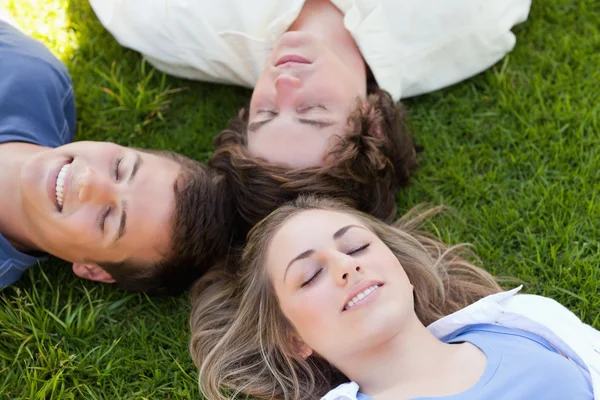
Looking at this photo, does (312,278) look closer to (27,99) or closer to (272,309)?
(272,309)

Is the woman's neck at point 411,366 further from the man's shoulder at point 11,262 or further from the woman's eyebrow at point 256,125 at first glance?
the man's shoulder at point 11,262

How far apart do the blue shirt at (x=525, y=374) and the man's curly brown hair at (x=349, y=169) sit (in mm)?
948

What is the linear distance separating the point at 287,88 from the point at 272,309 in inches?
41.5

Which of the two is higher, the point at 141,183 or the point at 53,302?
the point at 141,183

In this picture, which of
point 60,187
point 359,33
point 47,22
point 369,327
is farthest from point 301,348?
point 47,22

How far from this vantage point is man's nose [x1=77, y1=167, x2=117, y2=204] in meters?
2.77

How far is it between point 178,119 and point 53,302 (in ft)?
4.24

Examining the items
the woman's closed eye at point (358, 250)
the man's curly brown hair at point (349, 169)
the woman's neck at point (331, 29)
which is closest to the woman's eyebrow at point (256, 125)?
the man's curly brown hair at point (349, 169)

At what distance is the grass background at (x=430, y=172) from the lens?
313cm

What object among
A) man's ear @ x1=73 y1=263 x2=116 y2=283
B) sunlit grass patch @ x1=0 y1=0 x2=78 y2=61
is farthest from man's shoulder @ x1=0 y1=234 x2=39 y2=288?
sunlit grass patch @ x1=0 y1=0 x2=78 y2=61

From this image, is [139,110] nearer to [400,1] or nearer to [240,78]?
[240,78]

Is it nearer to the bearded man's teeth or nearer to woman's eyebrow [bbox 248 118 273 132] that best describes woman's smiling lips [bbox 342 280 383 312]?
woman's eyebrow [bbox 248 118 273 132]

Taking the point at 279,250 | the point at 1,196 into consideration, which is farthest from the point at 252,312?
the point at 1,196

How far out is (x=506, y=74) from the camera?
12.4ft
